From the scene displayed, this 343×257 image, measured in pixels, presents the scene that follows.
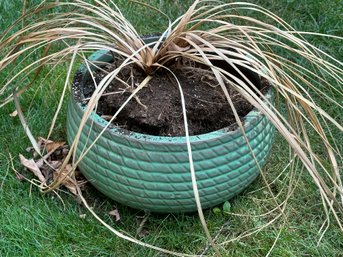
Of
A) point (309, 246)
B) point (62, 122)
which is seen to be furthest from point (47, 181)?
point (309, 246)

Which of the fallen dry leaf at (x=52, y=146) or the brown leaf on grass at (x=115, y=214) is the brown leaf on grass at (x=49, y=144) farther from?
the brown leaf on grass at (x=115, y=214)

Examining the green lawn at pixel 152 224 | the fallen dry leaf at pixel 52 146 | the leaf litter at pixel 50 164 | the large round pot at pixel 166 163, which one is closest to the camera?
the large round pot at pixel 166 163

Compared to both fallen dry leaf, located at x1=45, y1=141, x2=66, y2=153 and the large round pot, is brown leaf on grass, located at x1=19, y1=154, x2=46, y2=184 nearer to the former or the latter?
fallen dry leaf, located at x1=45, y1=141, x2=66, y2=153

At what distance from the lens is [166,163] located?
4.39 feet

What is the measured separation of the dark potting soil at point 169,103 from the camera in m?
1.42

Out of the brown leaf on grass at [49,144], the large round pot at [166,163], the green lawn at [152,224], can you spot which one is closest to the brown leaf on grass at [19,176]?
the green lawn at [152,224]

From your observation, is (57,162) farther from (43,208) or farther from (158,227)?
(158,227)

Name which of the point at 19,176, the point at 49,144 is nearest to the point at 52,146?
the point at 49,144

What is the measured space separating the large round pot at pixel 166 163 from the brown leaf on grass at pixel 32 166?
0.21 m

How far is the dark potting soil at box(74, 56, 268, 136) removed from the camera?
1.42m

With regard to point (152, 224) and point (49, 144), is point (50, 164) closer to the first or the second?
point (49, 144)

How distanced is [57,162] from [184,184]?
0.48 meters

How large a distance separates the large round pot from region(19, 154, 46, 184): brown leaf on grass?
0.70ft

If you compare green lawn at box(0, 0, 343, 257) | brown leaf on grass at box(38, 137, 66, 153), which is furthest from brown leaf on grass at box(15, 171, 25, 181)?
brown leaf on grass at box(38, 137, 66, 153)
